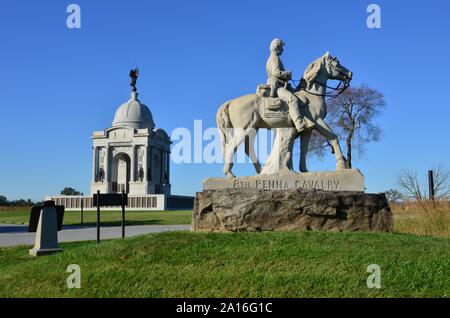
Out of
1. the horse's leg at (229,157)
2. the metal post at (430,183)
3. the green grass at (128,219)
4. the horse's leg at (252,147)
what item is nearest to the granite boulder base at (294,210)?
the horse's leg at (229,157)

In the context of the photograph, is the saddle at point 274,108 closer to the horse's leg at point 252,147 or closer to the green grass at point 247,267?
the horse's leg at point 252,147

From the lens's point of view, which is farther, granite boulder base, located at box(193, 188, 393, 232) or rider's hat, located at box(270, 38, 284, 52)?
rider's hat, located at box(270, 38, 284, 52)

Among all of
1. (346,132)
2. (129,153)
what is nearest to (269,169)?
(346,132)

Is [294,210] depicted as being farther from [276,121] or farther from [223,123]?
[223,123]

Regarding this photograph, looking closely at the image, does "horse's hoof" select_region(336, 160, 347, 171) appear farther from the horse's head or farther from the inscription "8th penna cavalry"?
the horse's head

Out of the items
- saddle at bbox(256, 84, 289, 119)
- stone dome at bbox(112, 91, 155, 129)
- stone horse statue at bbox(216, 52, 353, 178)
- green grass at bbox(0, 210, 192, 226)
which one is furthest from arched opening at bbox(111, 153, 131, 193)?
saddle at bbox(256, 84, 289, 119)

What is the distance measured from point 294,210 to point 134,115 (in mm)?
62241

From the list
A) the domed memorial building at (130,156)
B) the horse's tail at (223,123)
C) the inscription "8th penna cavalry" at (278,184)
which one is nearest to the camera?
the inscription "8th penna cavalry" at (278,184)

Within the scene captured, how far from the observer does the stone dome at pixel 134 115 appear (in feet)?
227

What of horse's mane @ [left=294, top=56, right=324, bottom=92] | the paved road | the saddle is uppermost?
horse's mane @ [left=294, top=56, right=324, bottom=92]

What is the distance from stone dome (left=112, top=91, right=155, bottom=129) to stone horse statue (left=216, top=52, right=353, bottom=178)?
192 ft

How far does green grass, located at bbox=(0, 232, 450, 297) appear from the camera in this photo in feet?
20.3

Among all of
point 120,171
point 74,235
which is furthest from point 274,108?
point 120,171
